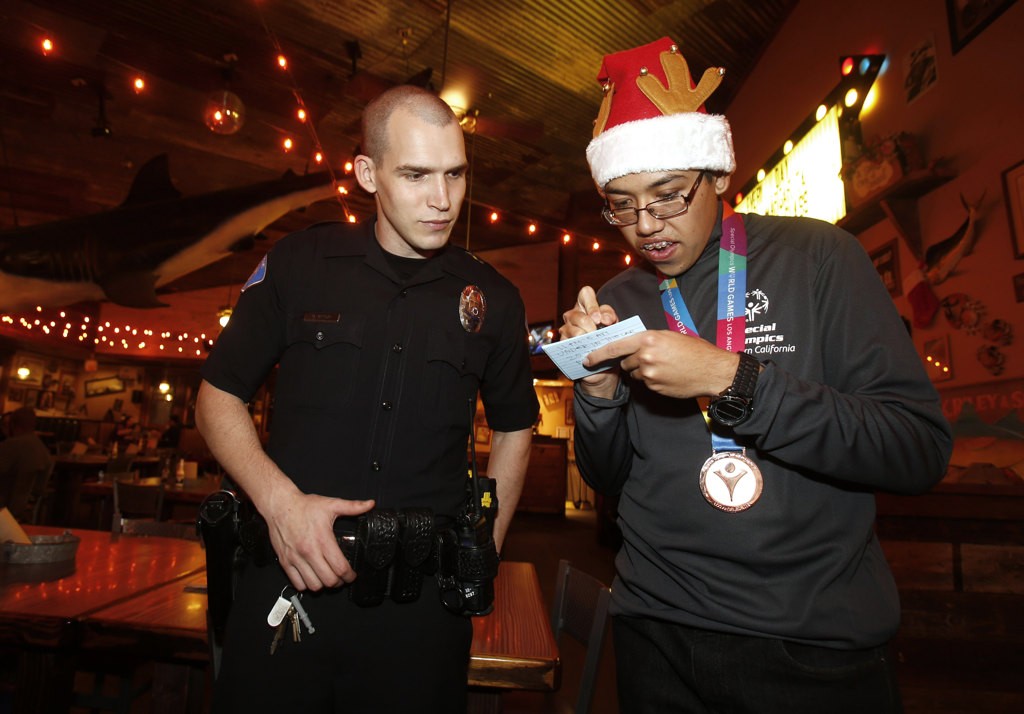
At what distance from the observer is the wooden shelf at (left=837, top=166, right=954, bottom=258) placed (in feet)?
9.64

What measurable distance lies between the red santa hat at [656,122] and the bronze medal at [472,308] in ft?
1.31

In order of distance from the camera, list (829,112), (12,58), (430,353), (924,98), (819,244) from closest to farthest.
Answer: (819,244) < (430,353) < (924,98) < (829,112) < (12,58)

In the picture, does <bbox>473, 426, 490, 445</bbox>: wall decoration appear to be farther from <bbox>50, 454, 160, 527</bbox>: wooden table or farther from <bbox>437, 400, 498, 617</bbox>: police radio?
<bbox>437, 400, 498, 617</bbox>: police radio

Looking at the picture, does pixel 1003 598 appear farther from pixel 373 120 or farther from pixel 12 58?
pixel 12 58

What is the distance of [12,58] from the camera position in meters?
6.18

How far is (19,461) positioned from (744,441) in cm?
641

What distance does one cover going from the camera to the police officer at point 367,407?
43.9 inches

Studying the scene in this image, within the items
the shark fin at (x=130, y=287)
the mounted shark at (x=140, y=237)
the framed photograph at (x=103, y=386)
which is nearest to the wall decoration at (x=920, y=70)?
the mounted shark at (x=140, y=237)

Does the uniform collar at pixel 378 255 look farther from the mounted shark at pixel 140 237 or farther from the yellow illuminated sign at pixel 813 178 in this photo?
the mounted shark at pixel 140 237

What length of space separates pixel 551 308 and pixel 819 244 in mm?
9825

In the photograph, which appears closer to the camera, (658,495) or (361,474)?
(658,495)

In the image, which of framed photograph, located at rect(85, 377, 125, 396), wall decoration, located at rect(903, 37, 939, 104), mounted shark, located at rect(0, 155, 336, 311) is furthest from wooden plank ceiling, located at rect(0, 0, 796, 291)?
framed photograph, located at rect(85, 377, 125, 396)

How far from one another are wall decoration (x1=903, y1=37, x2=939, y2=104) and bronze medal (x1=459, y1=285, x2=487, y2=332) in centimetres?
312

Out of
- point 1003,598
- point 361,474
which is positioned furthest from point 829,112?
point 361,474
